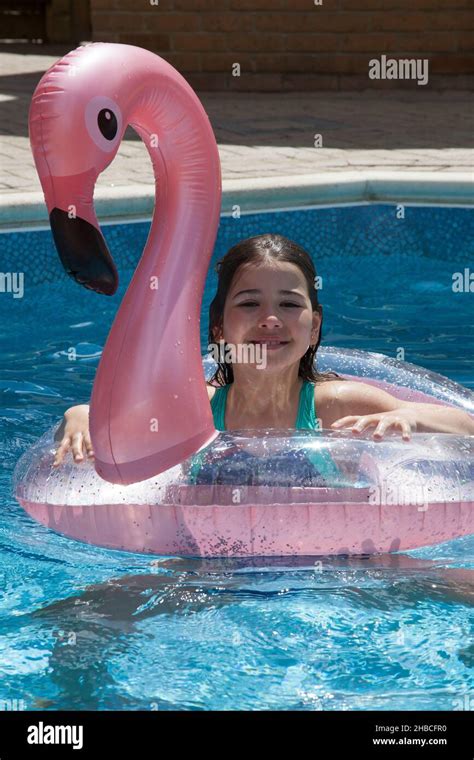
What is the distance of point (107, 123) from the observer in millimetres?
2557

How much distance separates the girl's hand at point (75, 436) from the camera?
3072 mm

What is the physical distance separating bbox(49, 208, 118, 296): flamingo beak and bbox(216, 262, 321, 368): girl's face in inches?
23.6

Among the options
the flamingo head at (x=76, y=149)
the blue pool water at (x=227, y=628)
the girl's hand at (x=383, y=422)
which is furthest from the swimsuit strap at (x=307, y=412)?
the flamingo head at (x=76, y=149)

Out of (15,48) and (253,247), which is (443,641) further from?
(15,48)

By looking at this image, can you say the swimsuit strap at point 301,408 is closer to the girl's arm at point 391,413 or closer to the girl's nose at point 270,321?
the girl's arm at point 391,413

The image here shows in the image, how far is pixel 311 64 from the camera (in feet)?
31.5

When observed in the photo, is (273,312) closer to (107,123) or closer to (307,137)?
(107,123)

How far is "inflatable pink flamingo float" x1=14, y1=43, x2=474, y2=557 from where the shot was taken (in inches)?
112

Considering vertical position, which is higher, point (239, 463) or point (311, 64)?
point (311, 64)
